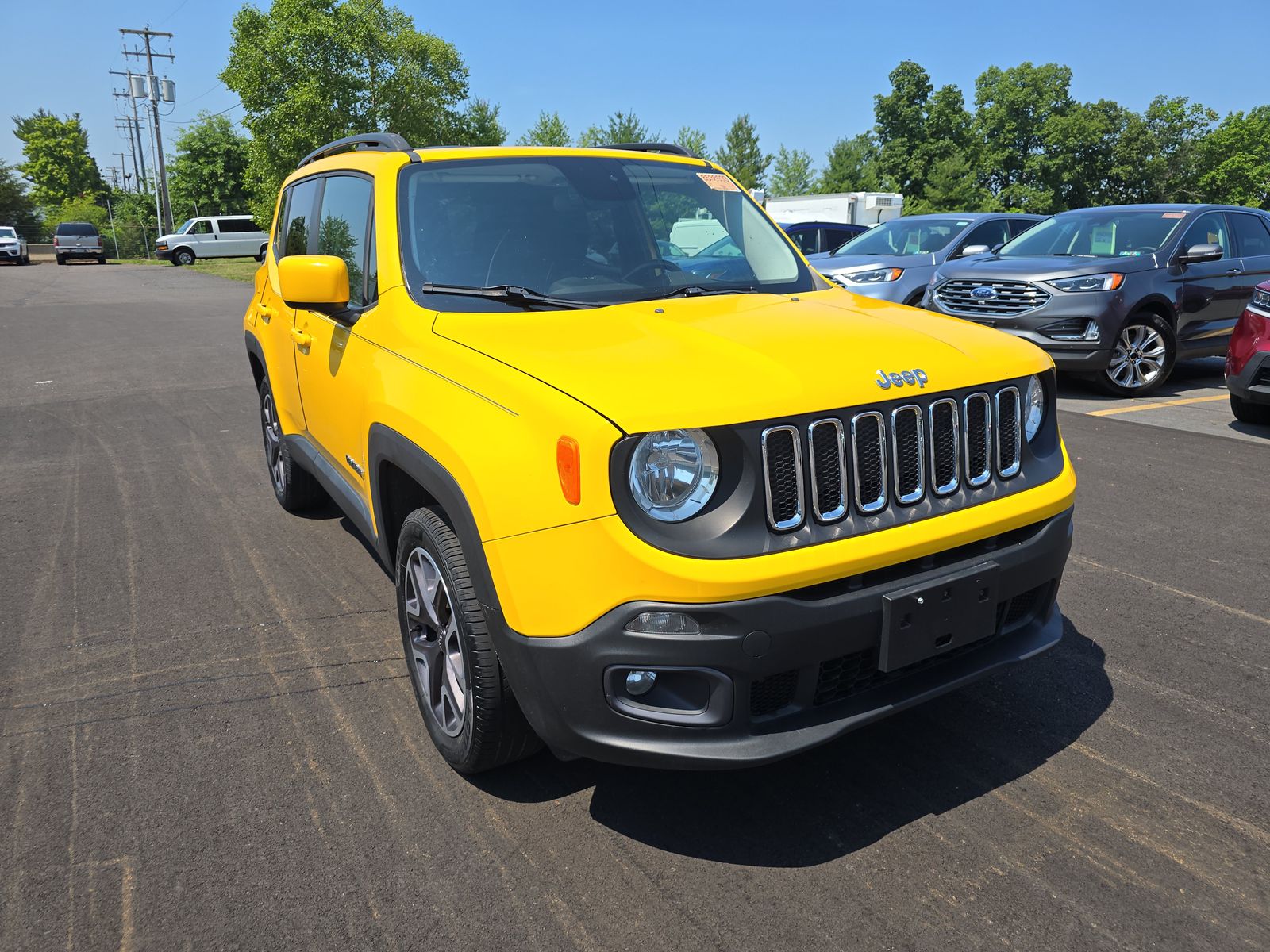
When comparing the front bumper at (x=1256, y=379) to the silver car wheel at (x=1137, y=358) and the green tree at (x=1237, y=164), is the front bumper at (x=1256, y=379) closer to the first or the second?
the silver car wheel at (x=1137, y=358)

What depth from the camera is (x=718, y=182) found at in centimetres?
423

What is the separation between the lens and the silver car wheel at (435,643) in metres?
2.90

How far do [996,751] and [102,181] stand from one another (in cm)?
10620

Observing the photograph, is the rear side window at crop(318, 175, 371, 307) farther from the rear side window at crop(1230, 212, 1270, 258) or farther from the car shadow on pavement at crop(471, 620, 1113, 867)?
the rear side window at crop(1230, 212, 1270, 258)

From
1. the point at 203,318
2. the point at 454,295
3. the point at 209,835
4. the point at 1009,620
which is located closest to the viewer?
the point at 209,835

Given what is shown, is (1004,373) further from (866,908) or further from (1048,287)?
(1048,287)

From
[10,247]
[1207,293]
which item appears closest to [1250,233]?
[1207,293]

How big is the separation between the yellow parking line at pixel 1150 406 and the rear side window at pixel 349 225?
22.5 feet

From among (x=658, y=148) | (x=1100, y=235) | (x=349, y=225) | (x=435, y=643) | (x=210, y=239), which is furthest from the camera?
(x=210, y=239)

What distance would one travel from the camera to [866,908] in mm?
2387

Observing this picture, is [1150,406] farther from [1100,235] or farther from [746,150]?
[746,150]

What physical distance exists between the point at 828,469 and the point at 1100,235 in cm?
920

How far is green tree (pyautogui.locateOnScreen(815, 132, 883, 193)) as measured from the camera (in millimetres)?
81188

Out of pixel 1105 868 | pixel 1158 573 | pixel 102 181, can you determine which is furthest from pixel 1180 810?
pixel 102 181
